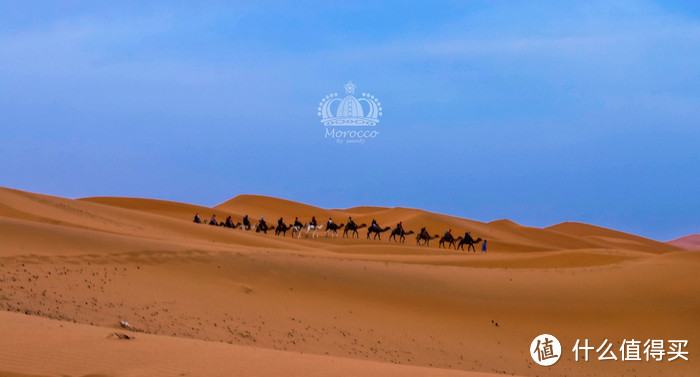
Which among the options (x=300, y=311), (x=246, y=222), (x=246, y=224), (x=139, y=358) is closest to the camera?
(x=139, y=358)

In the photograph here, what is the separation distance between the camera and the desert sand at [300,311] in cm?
963

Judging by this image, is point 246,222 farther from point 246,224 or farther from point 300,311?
point 300,311

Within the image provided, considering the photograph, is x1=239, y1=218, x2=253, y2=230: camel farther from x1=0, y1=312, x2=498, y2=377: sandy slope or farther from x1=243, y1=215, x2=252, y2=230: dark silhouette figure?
x1=0, y1=312, x2=498, y2=377: sandy slope

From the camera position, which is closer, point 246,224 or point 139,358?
point 139,358

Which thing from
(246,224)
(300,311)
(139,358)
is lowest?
(139,358)

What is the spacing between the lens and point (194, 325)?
14.9 meters

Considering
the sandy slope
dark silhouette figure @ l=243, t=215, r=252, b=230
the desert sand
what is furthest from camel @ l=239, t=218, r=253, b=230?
the sandy slope

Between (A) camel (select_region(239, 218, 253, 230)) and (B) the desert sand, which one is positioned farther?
(A) camel (select_region(239, 218, 253, 230))

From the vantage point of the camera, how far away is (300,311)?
58.3 ft

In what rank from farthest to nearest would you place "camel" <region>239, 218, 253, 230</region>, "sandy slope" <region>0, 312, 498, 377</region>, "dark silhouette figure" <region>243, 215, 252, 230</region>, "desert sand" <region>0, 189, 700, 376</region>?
"dark silhouette figure" <region>243, 215, 252, 230</region> → "camel" <region>239, 218, 253, 230</region> → "desert sand" <region>0, 189, 700, 376</region> → "sandy slope" <region>0, 312, 498, 377</region>

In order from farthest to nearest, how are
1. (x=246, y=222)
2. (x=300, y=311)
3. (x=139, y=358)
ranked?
(x=246, y=222) → (x=300, y=311) → (x=139, y=358)

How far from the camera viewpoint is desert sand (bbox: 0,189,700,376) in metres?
9.63

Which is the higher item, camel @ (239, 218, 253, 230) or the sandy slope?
camel @ (239, 218, 253, 230)

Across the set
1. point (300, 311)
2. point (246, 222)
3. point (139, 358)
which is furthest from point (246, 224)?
point (139, 358)
